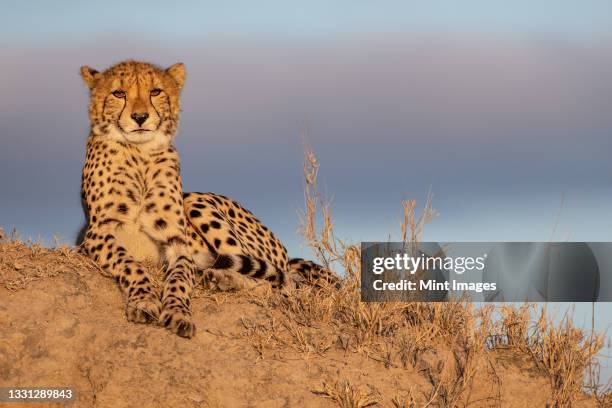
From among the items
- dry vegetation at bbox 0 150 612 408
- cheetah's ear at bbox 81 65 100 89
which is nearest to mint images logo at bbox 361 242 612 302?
dry vegetation at bbox 0 150 612 408

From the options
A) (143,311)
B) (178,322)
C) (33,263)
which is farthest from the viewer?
(33,263)

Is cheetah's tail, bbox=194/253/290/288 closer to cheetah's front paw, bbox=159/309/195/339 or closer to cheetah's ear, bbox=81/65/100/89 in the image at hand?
cheetah's front paw, bbox=159/309/195/339

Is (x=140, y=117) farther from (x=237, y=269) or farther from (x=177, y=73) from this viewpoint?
(x=237, y=269)

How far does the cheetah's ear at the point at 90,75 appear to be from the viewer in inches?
224

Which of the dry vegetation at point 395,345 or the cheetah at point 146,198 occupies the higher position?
the cheetah at point 146,198

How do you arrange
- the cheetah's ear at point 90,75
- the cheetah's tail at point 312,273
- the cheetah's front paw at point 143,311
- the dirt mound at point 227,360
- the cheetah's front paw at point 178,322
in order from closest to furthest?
the dirt mound at point 227,360 < the cheetah's front paw at point 178,322 < the cheetah's front paw at point 143,311 < the cheetah's tail at point 312,273 < the cheetah's ear at point 90,75

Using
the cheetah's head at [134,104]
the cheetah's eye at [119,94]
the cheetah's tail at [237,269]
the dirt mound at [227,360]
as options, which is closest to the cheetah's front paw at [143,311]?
the dirt mound at [227,360]

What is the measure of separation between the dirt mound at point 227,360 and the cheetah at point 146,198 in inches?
12.8

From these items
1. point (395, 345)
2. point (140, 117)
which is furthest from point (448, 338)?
point (140, 117)

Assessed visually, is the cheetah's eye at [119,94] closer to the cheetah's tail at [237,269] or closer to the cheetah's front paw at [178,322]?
the cheetah's tail at [237,269]

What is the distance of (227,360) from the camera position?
14.8 ft

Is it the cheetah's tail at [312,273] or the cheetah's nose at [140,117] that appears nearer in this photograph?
the cheetah's nose at [140,117]

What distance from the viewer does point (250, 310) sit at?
4.93m

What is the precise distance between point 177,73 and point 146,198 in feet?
2.66
